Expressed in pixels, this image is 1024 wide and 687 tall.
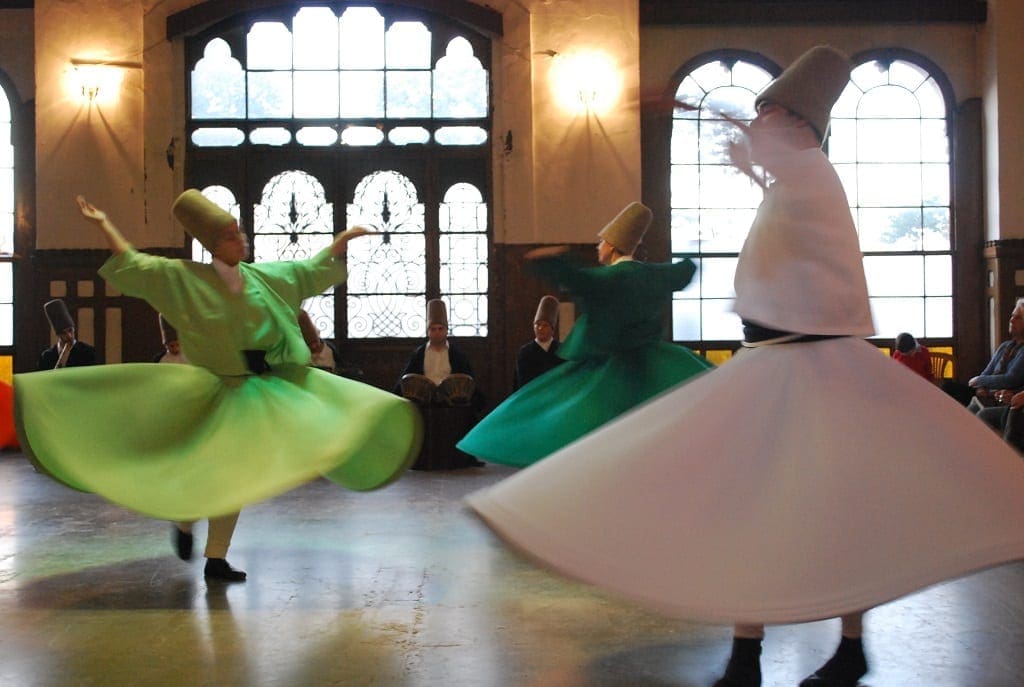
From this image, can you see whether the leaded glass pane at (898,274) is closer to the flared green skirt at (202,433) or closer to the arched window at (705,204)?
the arched window at (705,204)

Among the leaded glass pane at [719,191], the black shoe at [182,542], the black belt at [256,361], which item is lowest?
the black shoe at [182,542]

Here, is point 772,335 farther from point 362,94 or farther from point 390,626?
point 362,94

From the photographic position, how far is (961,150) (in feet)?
37.8

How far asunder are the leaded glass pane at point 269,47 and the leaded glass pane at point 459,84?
136cm

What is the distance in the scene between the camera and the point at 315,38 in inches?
453

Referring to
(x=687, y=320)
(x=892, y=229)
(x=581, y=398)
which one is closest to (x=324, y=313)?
(x=687, y=320)

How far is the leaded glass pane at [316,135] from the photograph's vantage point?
11477 millimetres

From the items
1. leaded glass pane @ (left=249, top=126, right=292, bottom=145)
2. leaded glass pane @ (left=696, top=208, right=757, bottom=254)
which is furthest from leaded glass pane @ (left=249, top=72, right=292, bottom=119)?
leaded glass pane @ (left=696, top=208, right=757, bottom=254)

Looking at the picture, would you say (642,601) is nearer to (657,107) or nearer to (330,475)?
(657,107)

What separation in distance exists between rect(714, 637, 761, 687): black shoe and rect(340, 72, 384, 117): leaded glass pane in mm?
8933

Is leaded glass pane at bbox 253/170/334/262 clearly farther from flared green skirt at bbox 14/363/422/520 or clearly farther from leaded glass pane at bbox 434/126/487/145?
flared green skirt at bbox 14/363/422/520

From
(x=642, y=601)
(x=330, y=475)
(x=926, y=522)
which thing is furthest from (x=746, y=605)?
(x=330, y=475)

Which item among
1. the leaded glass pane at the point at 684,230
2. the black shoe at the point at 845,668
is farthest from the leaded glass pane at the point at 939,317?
the black shoe at the point at 845,668

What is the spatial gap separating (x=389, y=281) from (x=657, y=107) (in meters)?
8.01
